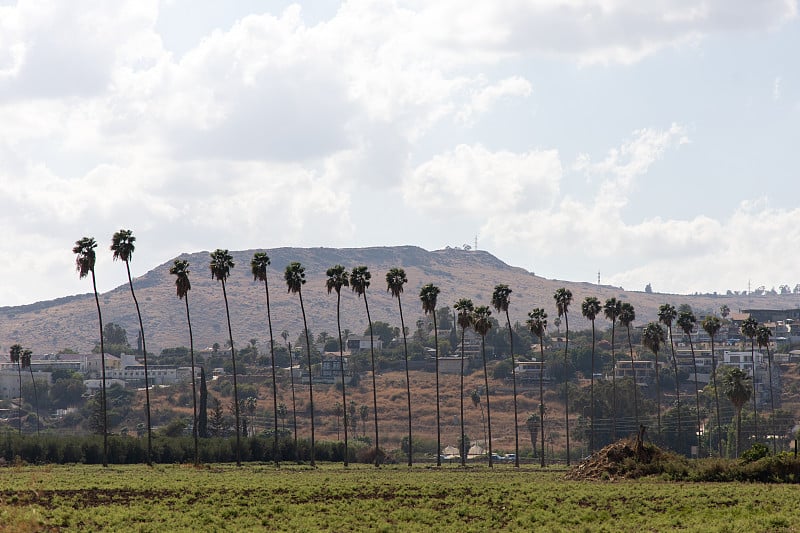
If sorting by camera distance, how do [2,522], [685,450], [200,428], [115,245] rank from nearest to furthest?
[2,522] < [115,245] < [200,428] < [685,450]

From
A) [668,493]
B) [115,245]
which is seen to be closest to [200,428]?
[115,245]

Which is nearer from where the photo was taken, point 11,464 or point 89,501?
point 89,501

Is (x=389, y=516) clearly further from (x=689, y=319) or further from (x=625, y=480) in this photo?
(x=689, y=319)

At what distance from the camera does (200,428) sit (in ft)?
518

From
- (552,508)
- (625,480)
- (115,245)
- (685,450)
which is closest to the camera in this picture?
(552,508)

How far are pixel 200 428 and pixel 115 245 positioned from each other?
4375 cm

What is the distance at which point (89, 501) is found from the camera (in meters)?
61.7

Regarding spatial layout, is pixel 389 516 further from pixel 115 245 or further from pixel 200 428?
pixel 200 428

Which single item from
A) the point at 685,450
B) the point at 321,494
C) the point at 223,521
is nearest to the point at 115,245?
the point at 321,494

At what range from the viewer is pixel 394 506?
61.9 metres

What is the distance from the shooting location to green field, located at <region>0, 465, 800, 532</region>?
179 feet

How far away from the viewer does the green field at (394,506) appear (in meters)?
54.6

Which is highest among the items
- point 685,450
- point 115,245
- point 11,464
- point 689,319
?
point 115,245

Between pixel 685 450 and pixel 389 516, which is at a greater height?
pixel 389 516
